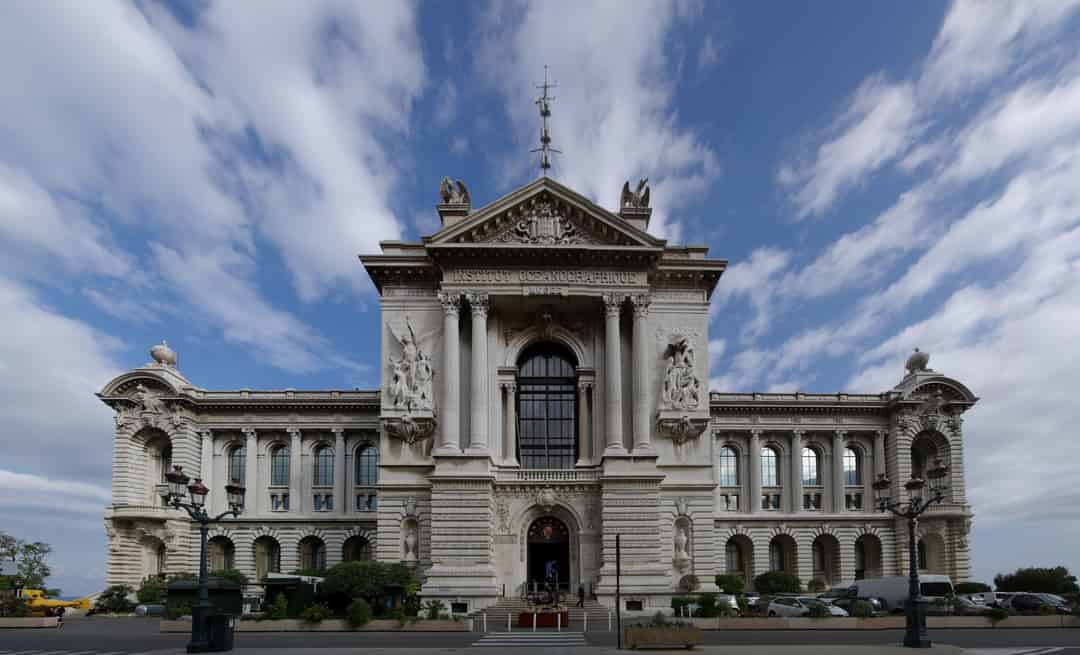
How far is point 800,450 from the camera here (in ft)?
219

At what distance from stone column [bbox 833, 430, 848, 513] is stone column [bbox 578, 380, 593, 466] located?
83.7 ft

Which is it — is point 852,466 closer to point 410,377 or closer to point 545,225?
point 545,225

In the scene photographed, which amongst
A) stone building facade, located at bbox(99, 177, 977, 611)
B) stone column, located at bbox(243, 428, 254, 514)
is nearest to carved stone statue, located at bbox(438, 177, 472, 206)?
stone building facade, located at bbox(99, 177, 977, 611)

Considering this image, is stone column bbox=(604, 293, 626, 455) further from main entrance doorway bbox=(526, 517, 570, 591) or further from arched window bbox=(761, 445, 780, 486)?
arched window bbox=(761, 445, 780, 486)

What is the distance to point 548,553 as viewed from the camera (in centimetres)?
4881

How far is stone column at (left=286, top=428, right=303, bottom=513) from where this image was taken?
204ft

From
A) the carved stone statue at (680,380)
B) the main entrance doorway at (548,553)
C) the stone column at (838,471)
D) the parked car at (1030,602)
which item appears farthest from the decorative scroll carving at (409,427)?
the stone column at (838,471)

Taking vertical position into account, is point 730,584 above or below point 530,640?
below

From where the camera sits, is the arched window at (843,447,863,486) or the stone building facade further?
the arched window at (843,447,863,486)

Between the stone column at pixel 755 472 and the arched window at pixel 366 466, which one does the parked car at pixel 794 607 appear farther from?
the arched window at pixel 366 466

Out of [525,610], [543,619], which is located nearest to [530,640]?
[543,619]

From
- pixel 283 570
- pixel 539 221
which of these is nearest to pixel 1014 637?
pixel 539 221

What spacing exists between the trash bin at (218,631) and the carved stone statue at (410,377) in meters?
22.6

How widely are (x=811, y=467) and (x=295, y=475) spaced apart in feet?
127
